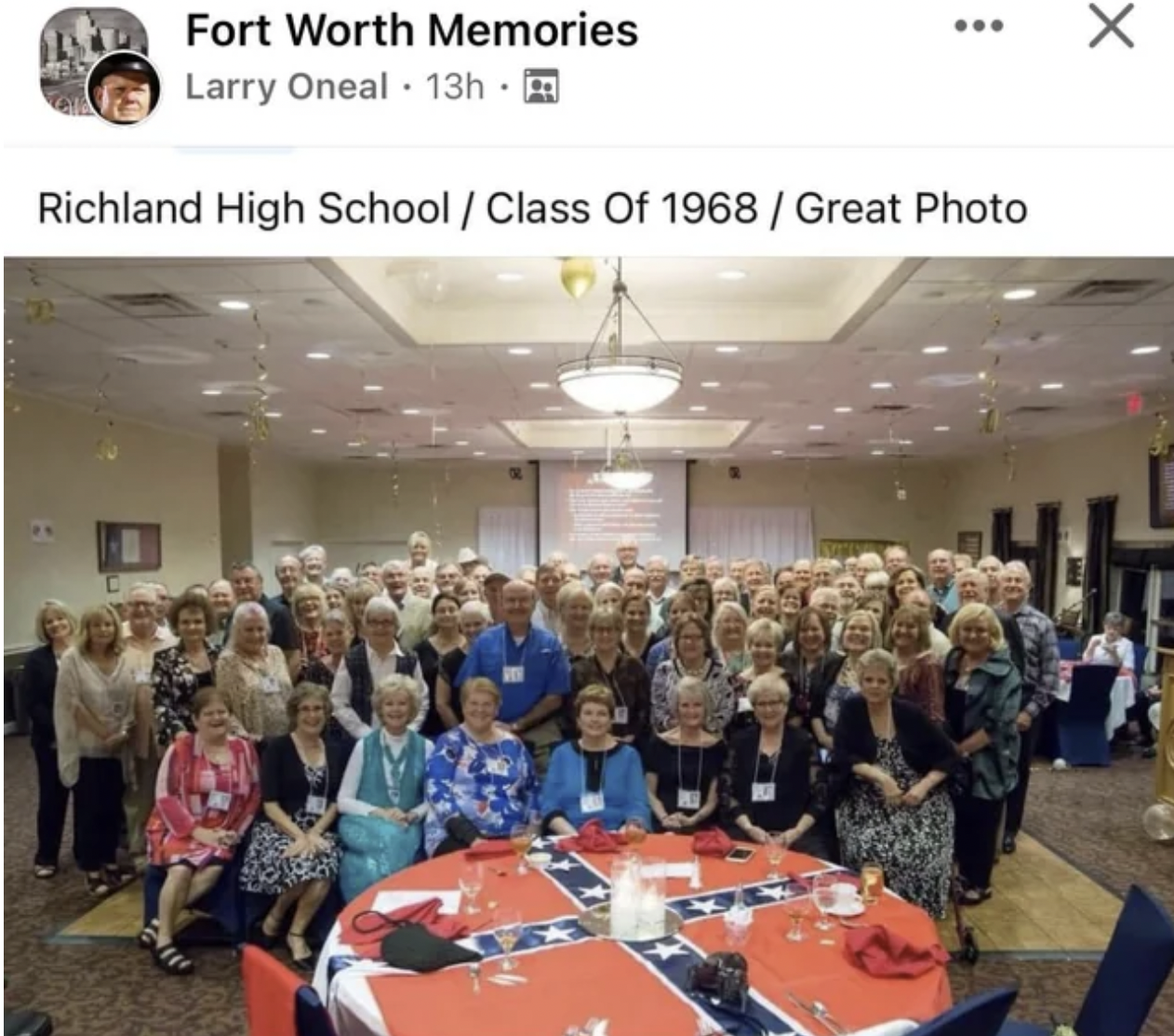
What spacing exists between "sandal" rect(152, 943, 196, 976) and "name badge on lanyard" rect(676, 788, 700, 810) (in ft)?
5.87

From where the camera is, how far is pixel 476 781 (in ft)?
10.0

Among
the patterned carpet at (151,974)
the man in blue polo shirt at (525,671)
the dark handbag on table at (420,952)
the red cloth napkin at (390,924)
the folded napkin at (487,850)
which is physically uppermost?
the man in blue polo shirt at (525,671)

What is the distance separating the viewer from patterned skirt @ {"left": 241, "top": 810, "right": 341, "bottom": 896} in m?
3.15

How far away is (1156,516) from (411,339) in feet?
21.4

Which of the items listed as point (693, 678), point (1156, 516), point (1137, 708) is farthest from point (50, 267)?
point (1156, 516)

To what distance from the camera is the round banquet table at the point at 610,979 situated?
163 centimetres

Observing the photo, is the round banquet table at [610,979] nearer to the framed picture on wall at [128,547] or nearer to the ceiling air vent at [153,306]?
the ceiling air vent at [153,306]

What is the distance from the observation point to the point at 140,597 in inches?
156

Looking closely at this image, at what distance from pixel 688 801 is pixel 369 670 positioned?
1.37 meters

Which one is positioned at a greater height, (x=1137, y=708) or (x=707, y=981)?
(x=707, y=981)

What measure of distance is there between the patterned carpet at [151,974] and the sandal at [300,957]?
189 millimetres

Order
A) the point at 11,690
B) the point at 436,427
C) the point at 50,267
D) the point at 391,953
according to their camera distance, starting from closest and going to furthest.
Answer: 1. the point at 391,953
2. the point at 50,267
3. the point at 11,690
4. the point at 436,427
